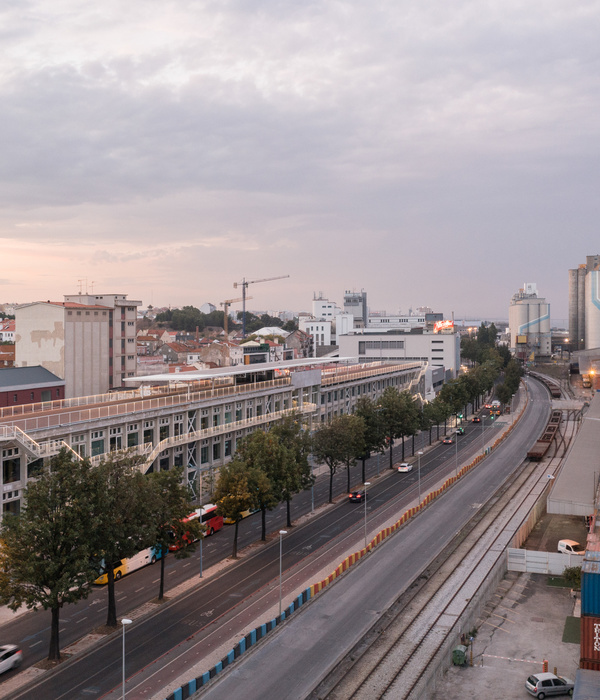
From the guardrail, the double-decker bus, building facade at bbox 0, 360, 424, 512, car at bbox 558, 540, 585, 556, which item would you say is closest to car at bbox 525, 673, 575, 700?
the guardrail

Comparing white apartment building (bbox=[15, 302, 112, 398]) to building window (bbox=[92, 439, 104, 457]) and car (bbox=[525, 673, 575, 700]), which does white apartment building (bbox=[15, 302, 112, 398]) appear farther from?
car (bbox=[525, 673, 575, 700])

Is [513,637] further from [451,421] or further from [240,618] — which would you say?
[451,421]

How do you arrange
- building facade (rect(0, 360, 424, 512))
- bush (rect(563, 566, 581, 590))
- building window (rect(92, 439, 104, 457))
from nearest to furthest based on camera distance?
bush (rect(563, 566, 581, 590)), building facade (rect(0, 360, 424, 512)), building window (rect(92, 439, 104, 457))

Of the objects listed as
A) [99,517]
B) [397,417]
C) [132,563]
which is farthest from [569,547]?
[99,517]

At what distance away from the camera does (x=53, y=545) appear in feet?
121

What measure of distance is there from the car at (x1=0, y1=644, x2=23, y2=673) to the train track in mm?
16423

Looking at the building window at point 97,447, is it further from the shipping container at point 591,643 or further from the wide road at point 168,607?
the shipping container at point 591,643

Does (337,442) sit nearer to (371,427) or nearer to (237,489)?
(371,427)

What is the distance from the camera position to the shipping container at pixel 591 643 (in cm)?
3469

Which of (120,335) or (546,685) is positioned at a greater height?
(120,335)

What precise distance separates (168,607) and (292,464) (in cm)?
1821

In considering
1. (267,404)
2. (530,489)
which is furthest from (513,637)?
(267,404)

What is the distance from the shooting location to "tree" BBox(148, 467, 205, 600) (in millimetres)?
44906

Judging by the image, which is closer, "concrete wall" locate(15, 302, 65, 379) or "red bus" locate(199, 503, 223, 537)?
"red bus" locate(199, 503, 223, 537)
